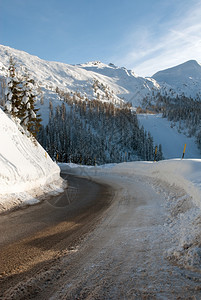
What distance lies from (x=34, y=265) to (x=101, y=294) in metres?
1.38

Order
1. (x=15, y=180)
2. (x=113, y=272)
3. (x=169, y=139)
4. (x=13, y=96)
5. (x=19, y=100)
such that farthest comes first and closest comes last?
(x=169, y=139) < (x=19, y=100) < (x=13, y=96) < (x=15, y=180) < (x=113, y=272)

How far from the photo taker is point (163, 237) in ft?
13.7

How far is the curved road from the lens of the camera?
120 inches

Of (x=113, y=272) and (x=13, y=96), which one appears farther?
(x=13, y=96)

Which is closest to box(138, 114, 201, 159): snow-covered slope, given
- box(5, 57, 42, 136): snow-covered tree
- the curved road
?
box(5, 57, 42, 136): snow-covered tree

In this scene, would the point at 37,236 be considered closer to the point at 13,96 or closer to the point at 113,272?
the point at 113,272

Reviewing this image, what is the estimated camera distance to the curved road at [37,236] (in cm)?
305

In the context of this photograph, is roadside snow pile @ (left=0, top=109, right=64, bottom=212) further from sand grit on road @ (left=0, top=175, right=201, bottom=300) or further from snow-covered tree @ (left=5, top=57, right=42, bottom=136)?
snow-covered tree @ (left=5, top=57, right=42, bottom=136)

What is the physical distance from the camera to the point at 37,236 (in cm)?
449

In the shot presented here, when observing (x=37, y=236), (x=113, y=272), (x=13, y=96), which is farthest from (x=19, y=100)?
(x=113, y=272)

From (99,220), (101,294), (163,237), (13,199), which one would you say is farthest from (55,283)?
(13,199)

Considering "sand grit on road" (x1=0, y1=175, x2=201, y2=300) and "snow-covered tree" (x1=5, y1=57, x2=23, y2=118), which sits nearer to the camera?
"sand grit on road" (x1=0, y1=175, x2=201, y2=300)

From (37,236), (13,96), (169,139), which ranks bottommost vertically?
(37,236)

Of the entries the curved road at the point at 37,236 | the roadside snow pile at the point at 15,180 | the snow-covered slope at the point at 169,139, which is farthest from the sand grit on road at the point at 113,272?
the snow-covered slope at the point at 169,139
